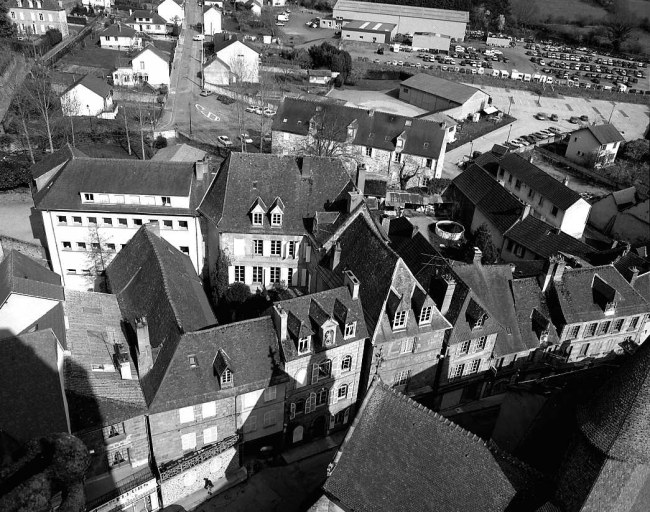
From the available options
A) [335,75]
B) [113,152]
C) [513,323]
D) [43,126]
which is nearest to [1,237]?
[113,152]

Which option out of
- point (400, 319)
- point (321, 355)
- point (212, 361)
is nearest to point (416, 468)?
point (321, 355)

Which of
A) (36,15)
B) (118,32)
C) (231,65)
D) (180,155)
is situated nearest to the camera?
(180,155)

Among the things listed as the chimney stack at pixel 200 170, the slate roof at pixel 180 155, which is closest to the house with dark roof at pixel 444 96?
the slate roof at pixel 180 155

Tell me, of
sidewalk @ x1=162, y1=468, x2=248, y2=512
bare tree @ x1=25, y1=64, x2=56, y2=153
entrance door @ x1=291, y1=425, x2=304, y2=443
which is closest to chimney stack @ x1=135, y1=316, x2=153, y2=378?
sidewalk @ x1=162, y1=468, x2=248, y2=512

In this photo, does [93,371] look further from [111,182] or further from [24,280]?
[111,182]

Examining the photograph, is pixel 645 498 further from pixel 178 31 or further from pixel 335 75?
pixel 178 31

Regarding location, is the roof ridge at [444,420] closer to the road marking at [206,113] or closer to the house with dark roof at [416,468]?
the house with dark roof at [416,468]
